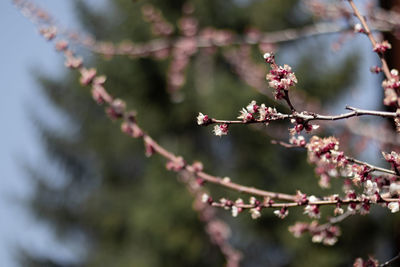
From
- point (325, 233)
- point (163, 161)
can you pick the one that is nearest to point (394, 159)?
point (325, 233)

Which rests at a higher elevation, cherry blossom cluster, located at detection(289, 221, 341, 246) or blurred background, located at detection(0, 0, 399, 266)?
blurred background, located at detection(0, 0, 399, 266)

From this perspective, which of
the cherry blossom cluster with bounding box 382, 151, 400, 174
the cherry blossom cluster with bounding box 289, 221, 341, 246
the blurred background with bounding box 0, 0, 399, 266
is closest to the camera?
the cherry blossom cluster with bounding box 382, 151, 400, 174

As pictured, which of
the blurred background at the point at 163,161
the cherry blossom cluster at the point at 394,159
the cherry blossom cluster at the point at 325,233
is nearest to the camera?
the cherry blossom cluster at the point at 394,159

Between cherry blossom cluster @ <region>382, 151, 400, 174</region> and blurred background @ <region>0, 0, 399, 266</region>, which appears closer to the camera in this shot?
cherry blossom cluster @ <region>382, 151, 400, 174</region>

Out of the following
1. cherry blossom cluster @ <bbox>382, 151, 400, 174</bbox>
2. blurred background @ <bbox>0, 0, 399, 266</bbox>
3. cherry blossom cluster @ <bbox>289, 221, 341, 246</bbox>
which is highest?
blurred background @ <bbox>0, 0, 399, 266</bbox>

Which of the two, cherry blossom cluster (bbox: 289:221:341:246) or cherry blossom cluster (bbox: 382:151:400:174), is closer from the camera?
cherry blossom cluster (bbox: 382:151:400:174)

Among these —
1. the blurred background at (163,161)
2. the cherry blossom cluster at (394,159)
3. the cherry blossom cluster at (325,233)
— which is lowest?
the cherry blossom cluster at (394,159)

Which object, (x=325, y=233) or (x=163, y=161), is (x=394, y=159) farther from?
(x=163, y=161)

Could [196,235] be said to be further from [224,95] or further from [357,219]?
[357,219]

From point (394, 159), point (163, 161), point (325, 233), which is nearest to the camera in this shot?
point (394, 159)

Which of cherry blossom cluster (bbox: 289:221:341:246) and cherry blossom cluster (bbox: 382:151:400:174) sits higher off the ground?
cherry blossom cluster (bbox: 289:221:341:246)

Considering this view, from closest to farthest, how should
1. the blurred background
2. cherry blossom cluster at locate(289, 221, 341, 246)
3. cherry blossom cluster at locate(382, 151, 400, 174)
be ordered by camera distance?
cherry blossom cluster at locate(382, 151, 400, 174) < cherry blossom cluster at locate(289, 221, 341, 246) < the blurred background

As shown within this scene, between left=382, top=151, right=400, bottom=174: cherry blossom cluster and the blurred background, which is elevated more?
the blurred background

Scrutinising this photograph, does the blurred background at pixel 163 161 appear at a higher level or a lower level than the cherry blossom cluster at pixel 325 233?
higher
